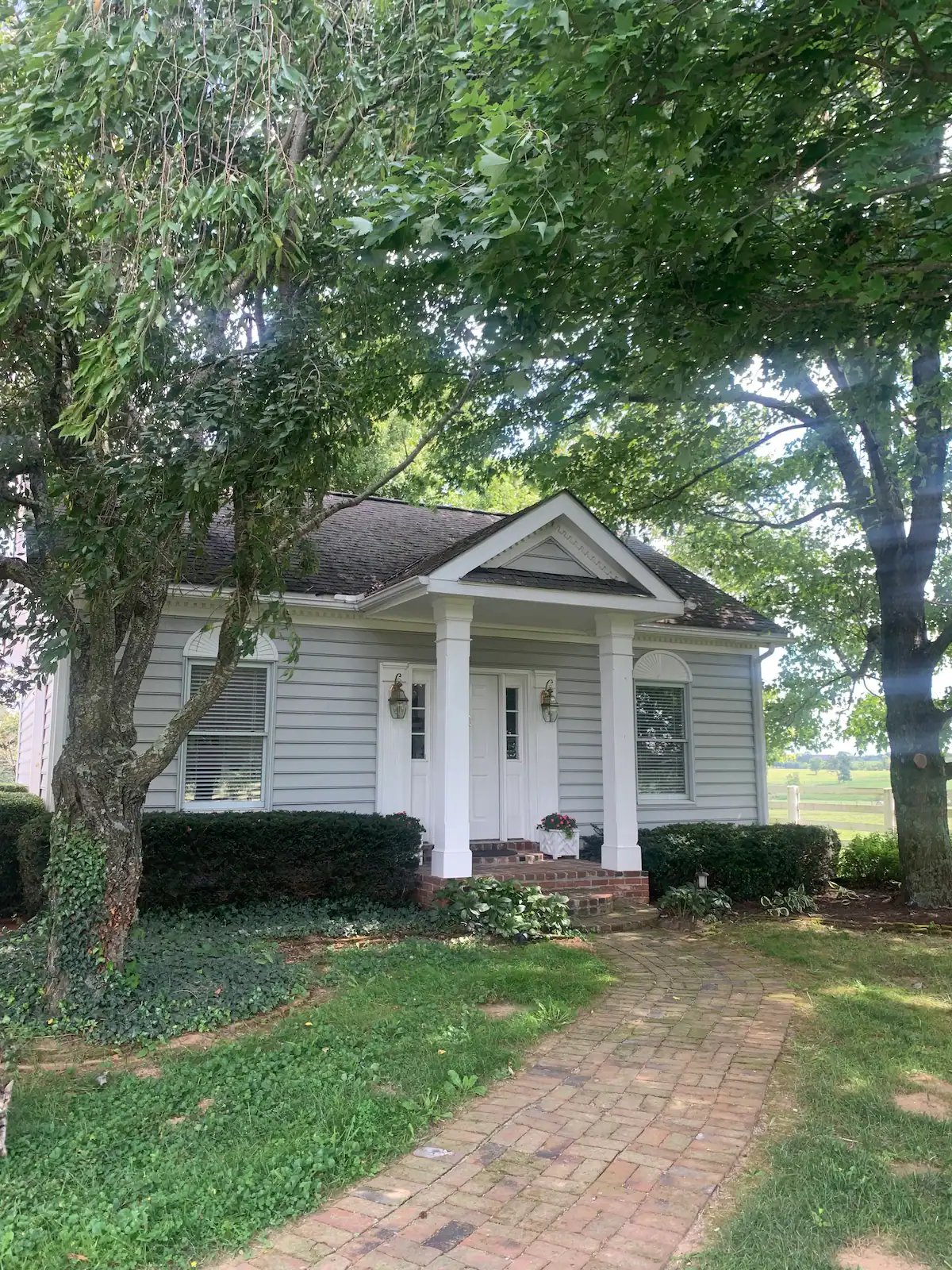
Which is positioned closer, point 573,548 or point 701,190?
point 701,190

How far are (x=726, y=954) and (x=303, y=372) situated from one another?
6.40 metres

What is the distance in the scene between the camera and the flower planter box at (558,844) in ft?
36.4

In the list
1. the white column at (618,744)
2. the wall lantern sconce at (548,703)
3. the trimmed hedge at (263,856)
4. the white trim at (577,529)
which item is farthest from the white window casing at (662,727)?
the trimmed hedge at (263,856)

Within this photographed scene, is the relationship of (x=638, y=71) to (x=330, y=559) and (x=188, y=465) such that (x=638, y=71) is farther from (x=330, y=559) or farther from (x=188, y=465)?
(x=330, y=559)

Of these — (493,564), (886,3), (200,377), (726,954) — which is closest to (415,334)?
(493,564)

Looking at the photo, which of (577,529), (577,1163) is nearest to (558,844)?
(577,529)

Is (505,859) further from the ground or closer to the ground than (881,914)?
further from the ground

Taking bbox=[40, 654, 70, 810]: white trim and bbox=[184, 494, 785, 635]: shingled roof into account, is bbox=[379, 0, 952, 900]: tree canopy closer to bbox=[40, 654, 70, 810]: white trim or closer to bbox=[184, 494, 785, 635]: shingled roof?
bbox=[184, 494, 785, 635]: shingled roof

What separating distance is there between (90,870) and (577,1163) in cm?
378

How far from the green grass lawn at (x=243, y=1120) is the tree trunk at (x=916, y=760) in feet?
21.4

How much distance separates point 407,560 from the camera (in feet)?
39.1

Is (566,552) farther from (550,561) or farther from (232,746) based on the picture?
(232,746)

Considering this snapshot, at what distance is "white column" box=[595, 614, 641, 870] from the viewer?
1039 cm

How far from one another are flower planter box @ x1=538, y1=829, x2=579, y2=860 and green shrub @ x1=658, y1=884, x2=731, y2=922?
4.50ft
